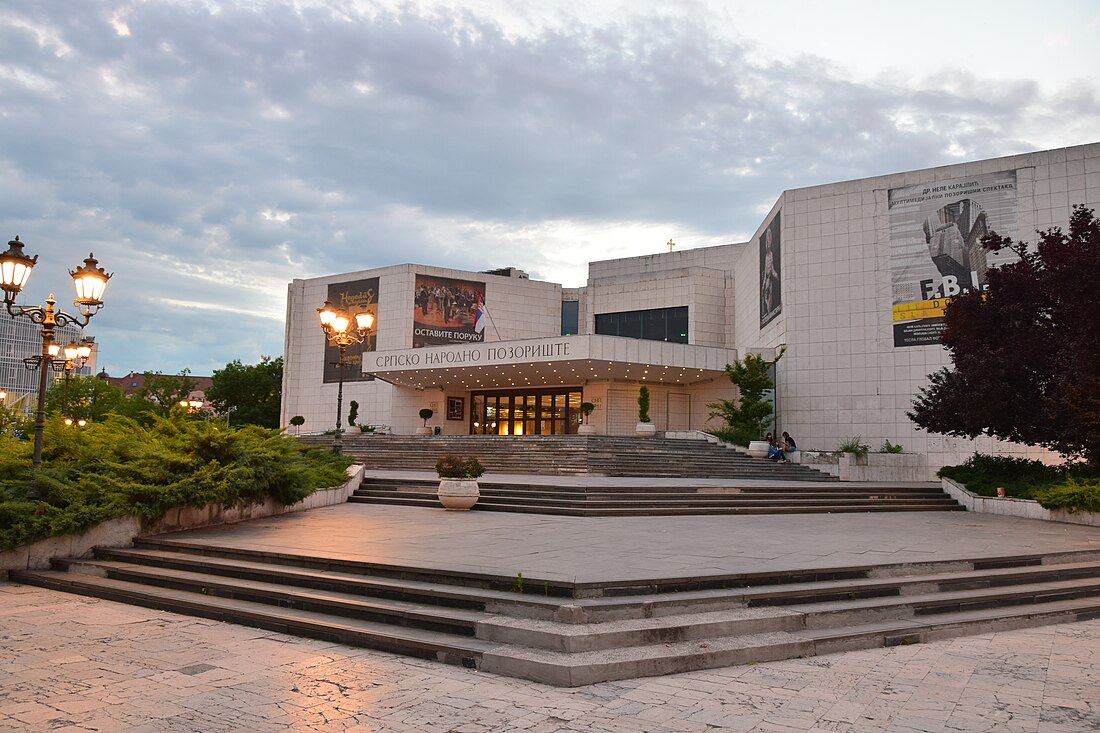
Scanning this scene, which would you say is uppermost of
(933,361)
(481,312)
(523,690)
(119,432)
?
(481,312)

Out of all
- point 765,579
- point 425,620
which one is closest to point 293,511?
point 425,620

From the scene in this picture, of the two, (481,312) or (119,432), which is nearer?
(119,432)

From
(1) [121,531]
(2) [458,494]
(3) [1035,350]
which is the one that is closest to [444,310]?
(2) [458,494]

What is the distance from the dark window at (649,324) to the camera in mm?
43062

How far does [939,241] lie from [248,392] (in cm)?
4949

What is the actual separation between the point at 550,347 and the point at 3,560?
76.8 feet

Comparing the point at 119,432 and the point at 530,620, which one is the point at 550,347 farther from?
the point at 530,620

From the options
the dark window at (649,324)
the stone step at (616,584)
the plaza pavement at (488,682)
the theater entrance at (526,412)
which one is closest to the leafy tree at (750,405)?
the theater entrance at (526,412)

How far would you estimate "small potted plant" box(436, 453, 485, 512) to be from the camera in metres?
15.6

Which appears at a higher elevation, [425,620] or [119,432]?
[119,432]

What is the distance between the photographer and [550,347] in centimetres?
3186

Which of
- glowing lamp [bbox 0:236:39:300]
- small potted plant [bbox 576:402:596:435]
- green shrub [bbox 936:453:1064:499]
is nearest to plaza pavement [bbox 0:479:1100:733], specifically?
glowing lamp [bbox 0:236:39:300]

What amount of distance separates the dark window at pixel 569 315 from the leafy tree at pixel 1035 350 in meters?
30.4

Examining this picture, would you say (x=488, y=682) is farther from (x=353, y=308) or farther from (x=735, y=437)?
(x=353, y=308)
